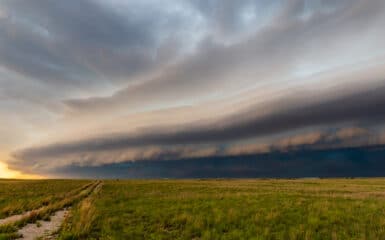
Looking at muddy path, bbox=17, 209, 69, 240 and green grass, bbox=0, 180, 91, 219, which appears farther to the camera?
green grass, bbox=0, 180, 91, 219

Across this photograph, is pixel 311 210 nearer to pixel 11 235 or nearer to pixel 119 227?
pixel 119 227

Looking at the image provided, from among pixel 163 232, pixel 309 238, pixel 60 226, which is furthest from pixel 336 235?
pixel 60 226

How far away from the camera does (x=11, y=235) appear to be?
13781mm

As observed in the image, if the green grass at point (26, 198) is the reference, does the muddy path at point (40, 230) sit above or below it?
below

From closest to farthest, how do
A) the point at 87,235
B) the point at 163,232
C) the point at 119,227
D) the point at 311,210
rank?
the point at 87,235, the point at 163,232, the point at 119,227, the point at 311,210

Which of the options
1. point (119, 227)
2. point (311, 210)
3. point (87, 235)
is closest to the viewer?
point (87, 235)

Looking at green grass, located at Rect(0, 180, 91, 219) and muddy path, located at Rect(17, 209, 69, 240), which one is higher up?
green grass, located at Rect(0, 180, 91, 219)

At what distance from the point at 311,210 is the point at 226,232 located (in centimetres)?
923

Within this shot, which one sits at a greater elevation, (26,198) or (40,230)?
(26,198)

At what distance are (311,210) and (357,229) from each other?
661 cm

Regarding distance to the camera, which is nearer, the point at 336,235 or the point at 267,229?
the point at 336,235

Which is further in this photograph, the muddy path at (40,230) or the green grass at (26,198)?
the green grass at (26,198)

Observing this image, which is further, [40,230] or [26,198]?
[26,198]

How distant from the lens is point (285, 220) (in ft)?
59.4
